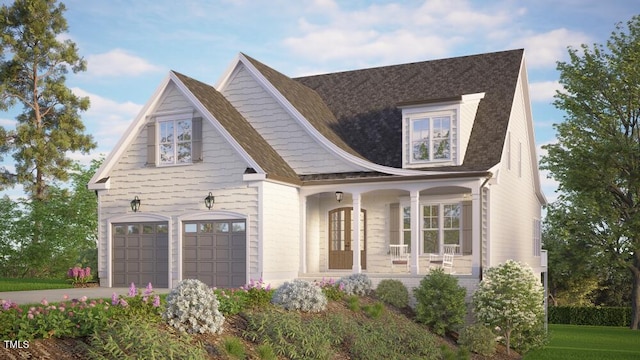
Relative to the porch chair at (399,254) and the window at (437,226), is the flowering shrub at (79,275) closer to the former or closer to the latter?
the porch chair at (399,254)

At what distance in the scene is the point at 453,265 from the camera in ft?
68.1

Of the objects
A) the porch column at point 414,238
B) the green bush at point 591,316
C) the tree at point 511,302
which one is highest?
the porch column at point 414,238

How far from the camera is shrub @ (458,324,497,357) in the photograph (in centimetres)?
1600

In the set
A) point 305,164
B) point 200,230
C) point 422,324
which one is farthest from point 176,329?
point 305,164

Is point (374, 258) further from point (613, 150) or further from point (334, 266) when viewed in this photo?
point (613, 150)

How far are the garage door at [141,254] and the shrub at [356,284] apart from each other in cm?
583

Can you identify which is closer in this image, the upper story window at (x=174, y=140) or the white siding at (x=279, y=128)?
the upper story window at (x=174, y=140)

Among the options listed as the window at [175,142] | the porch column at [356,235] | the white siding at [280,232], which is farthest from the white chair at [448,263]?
the window at [175,142]

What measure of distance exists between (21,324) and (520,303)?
12917 millimetres

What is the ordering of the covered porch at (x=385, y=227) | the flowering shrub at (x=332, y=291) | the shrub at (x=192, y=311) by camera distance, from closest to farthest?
the shrub at (x=192, y=311) → the flowering shrub at (x=332, y=291) → the covered porch at (x=385, y=227)

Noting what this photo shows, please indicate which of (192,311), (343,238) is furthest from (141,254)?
(192,311)

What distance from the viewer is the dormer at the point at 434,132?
19969mm

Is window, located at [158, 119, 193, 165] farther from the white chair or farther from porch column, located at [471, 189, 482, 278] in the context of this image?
porch column, located at [471, 189, 482, 278]

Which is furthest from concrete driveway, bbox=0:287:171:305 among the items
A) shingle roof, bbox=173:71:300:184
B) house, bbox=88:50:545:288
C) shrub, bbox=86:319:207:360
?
shrub, bbox=86:319:207:360
